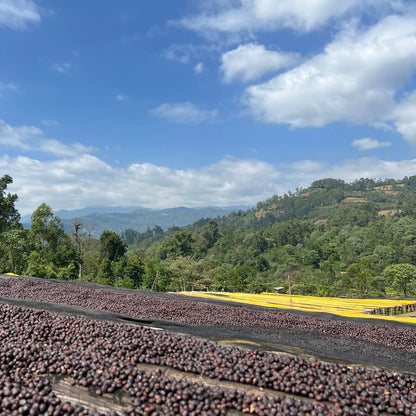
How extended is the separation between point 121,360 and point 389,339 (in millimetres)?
6754

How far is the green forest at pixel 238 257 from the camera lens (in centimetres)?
2705

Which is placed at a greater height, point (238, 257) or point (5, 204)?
point (5, 204)

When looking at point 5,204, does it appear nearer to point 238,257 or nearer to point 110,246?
point 110,246

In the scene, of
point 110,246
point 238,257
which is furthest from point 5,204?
point 238,257

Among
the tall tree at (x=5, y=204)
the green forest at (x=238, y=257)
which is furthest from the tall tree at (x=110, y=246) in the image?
the tall tree at (x=5, y=204)

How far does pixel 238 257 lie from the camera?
214 ft

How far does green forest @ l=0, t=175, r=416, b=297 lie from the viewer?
27.0 metres

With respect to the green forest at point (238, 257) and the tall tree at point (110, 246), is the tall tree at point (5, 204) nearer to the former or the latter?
the green forest at point (238, 257)

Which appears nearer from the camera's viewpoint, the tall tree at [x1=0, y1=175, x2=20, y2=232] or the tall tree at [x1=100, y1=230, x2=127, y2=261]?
the tall tree at [x1=0, y1=175, x2=20, y2=232]

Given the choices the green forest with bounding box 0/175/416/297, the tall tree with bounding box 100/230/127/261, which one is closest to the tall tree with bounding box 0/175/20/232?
the green forest with bounding box 0/175/416/297

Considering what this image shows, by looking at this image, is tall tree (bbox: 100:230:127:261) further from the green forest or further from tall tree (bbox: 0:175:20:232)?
tall tree (bbox: 0:175:20:232)

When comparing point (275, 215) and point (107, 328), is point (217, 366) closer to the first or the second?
point (107, 328)

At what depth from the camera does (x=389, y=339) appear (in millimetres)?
7832

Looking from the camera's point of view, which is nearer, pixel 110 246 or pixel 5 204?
pixel 5 204
